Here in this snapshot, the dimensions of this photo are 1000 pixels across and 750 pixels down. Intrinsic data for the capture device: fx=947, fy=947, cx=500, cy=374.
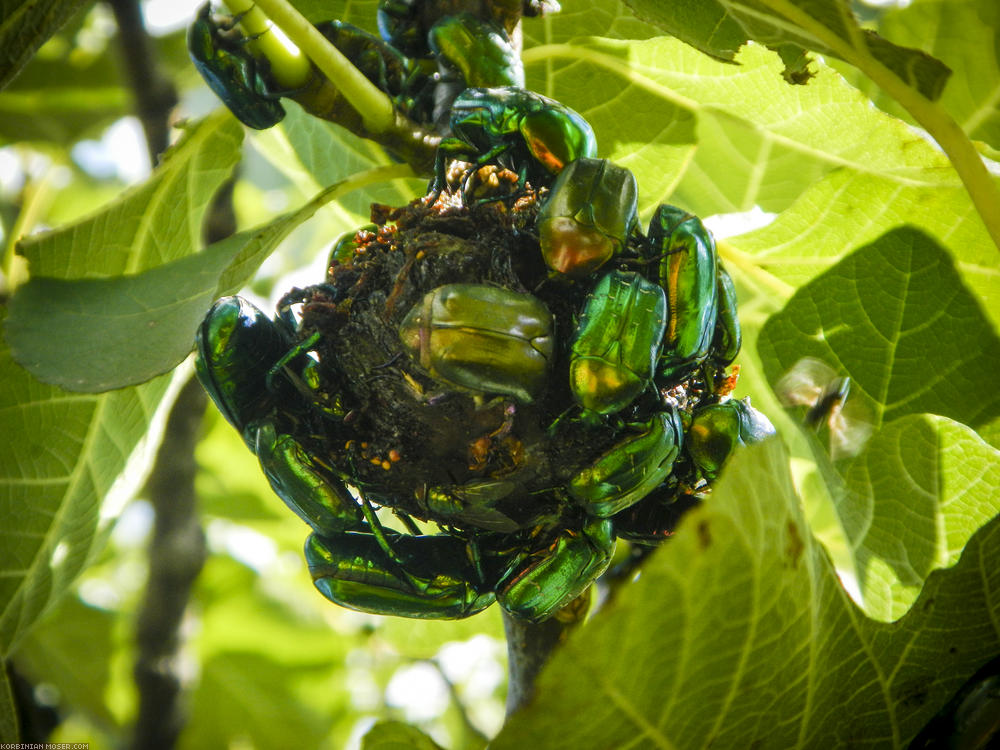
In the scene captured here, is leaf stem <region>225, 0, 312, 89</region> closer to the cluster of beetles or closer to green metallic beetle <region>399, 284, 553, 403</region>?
the cluster of beetles

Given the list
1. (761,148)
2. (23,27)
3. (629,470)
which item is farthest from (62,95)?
(629,470)

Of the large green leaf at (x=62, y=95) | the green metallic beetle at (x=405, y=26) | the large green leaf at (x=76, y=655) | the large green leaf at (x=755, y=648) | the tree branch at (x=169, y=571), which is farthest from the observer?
the large green leaf at (x=76, y=655)

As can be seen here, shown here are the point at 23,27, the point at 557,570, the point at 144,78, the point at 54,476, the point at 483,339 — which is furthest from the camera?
the point at 144,78

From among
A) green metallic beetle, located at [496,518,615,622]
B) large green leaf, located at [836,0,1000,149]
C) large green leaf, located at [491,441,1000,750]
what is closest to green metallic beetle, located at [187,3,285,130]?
green metallic beetle, located at [496,518,615,622]

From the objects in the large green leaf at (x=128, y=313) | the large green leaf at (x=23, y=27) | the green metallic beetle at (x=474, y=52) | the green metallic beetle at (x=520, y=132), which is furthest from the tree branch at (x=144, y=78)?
the green metallic beetle at (x=520, y=132)

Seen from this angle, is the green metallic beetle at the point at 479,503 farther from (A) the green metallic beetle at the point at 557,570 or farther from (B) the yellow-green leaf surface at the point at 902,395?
(B) the yellow-green leaf surface at the point at 902,395

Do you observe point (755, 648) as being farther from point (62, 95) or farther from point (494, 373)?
point (62, 95)
